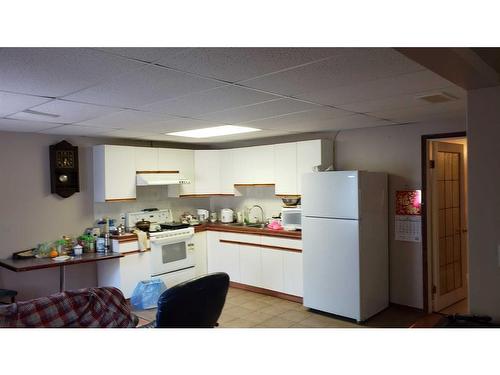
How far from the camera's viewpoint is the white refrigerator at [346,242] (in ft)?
12.9

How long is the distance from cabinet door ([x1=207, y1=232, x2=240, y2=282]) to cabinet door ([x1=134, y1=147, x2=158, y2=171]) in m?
1.27

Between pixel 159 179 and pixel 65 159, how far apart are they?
1142 millimetres

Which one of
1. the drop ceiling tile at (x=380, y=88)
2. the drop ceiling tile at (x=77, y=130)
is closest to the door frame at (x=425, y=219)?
the drop ceiling tile at (x=380, y=88)

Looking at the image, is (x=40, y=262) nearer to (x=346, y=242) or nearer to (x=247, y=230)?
(x=247, y=230)

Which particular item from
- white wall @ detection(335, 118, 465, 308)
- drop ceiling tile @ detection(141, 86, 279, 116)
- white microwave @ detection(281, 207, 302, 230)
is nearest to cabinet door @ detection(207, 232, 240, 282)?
white microwave @ detection(281, 207, 302, 230)

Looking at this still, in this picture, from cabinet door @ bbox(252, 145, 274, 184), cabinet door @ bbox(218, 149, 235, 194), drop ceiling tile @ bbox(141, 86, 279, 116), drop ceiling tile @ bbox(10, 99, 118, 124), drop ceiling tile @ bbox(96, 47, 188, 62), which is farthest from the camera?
cabinet door @ bbox(218, 149, 235, 194)

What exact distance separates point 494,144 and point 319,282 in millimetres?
2543

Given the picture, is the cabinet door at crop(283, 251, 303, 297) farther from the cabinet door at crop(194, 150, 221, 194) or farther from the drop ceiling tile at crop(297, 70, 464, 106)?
the drop ceiling tile at crop(297, 70, 464, 106)

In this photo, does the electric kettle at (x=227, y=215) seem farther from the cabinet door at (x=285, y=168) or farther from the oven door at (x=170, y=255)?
the cabinet door at (x=285, y=168)

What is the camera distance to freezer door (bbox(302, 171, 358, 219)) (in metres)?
3.94

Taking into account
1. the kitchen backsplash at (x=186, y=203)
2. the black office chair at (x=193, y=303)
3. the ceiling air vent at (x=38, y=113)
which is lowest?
the black office chair at (x=193, y=303)

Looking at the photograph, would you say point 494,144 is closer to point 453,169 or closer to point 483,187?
point 483,187

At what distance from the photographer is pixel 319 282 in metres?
4.20

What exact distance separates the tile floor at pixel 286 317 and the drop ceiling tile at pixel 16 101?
2.22 meters
